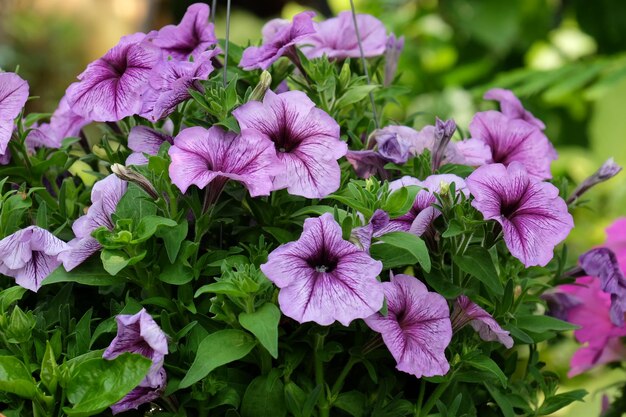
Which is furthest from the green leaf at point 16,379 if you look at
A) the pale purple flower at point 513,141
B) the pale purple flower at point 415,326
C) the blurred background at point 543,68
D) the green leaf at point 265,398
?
the blurred background at point 543,68

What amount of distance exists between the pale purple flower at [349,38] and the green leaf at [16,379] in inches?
18.6

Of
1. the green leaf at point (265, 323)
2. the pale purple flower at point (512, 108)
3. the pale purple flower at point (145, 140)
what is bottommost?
the pale purple flower at point (512, 108)

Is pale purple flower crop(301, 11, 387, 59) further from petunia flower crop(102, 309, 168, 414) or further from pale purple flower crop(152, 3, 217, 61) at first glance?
petunia flower crop(102, 309, 168, 414)

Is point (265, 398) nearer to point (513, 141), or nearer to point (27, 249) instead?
point (27, 249)

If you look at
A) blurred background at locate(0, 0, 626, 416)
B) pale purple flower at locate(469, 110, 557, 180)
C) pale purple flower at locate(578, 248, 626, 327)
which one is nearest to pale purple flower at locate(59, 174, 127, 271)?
pale purple flower at locate(469, 110, 557, 180)

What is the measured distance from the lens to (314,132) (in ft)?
2.36

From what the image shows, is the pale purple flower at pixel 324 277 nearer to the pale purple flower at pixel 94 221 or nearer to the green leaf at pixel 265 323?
the green leaf at pixel 265 323

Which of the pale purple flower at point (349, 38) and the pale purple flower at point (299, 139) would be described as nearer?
the pale purple flower at point (299, 139)

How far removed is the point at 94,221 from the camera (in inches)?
28.0

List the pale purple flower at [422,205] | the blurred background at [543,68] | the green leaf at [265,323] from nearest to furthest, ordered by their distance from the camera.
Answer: the green leaf at [265,323] < the pale purple flower at [422,205] < the blurred background at [543,68]

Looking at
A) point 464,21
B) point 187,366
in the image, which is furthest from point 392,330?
point 464,21

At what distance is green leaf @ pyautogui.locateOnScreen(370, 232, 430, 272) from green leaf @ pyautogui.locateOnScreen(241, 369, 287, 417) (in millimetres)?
135

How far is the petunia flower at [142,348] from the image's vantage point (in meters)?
0.63

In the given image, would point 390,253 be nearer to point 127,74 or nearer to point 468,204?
point 468,204
